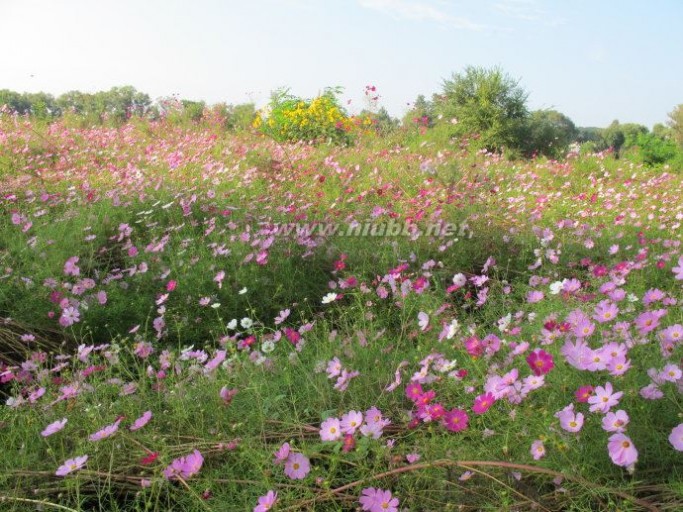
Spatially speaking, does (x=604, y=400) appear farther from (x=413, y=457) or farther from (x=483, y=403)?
(x=413, y=457)

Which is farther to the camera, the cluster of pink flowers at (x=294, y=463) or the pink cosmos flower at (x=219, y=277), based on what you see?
the pink cosmos flower at (x=219, y=277)

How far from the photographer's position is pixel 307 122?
8.81m

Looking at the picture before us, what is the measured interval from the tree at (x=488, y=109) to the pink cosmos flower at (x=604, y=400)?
8996 mm

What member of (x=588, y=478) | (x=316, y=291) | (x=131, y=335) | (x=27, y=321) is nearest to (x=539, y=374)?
(x=588, y=478)

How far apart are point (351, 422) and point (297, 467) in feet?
0.58

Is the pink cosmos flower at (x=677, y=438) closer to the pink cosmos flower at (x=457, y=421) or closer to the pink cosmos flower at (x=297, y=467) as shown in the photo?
the pink cosmos flower at (x=457, y=421)

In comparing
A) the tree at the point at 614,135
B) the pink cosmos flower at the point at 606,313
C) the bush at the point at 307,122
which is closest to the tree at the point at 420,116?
the bush at the point at 307,122

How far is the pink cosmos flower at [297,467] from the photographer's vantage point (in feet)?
4.37

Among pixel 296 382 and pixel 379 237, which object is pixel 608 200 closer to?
pixel 379 237

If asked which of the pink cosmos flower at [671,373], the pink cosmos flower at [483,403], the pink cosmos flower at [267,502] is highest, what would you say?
the pink cosmos flower at [671,373]

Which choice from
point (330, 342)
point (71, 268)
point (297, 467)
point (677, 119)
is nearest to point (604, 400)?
point (297, 467)

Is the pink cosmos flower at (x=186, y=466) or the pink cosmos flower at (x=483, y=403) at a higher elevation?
the pink cosmos flower at (x=483, y=403)

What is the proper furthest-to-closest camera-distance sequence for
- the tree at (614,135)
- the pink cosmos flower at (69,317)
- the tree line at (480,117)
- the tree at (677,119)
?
the tree at (614,135) < the tree at (677,119) < the tree line at (480,117) < the pink cosmos flower at (69,317)

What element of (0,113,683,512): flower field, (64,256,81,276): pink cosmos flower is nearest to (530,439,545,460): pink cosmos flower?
(0,113,683,512): flower field
